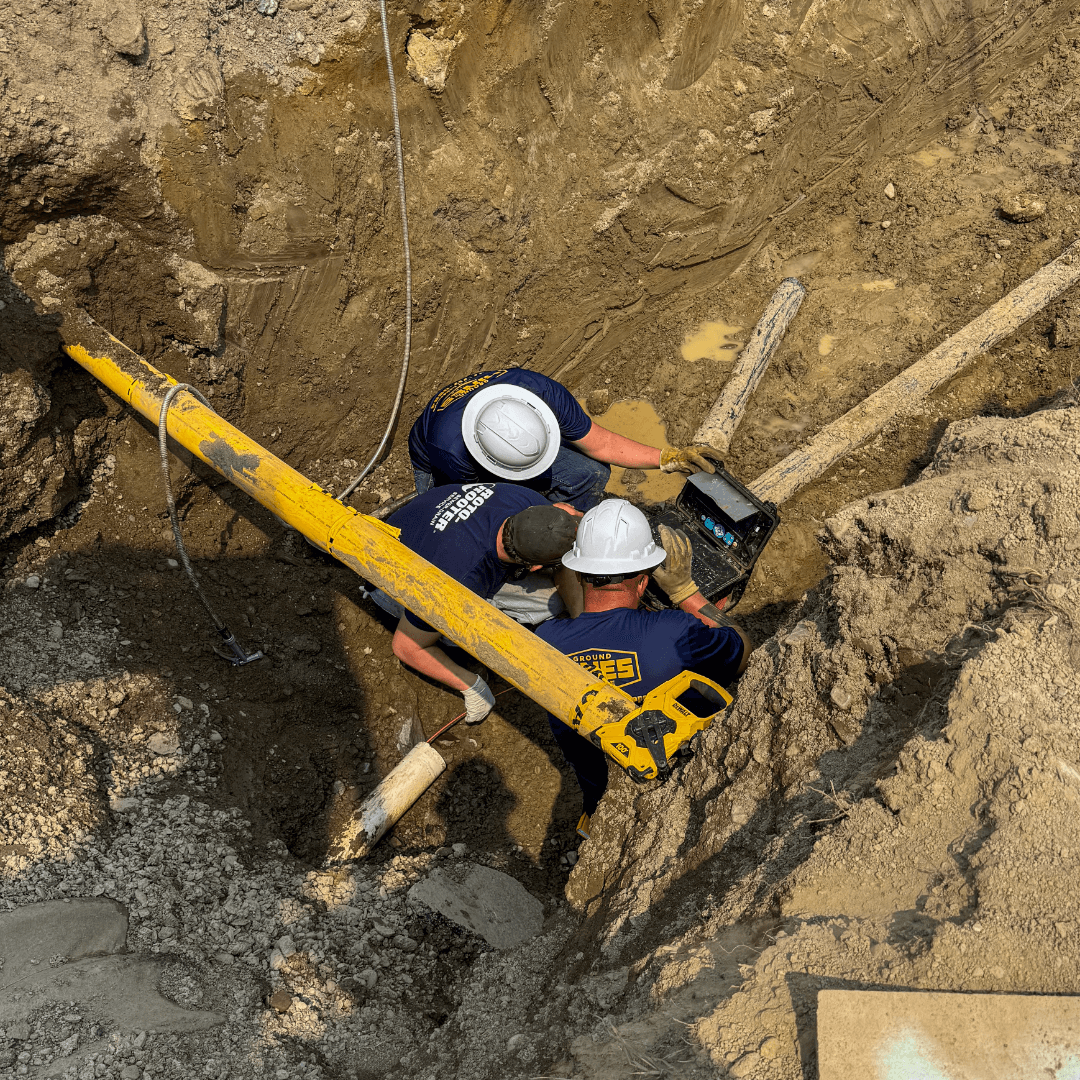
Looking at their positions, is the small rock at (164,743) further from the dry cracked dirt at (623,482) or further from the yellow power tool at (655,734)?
the yellow power tool at (655,734)

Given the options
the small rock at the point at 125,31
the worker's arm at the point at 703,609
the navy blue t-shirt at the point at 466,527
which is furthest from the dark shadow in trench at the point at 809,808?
the small rock at the point at 125,31

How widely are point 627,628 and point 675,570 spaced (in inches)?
25.4

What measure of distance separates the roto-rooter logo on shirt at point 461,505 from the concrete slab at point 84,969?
6.85 ft

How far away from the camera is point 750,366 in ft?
18.3

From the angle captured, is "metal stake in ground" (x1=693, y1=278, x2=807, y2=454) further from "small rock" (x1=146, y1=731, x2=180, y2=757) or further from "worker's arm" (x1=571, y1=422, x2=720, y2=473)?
Result: "small rock" (x1=146, y1=731, x2=180, y2=757)

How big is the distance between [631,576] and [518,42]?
3.77 metres

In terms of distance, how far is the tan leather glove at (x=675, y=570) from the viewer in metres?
3.82

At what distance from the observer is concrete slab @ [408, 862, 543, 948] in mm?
3486

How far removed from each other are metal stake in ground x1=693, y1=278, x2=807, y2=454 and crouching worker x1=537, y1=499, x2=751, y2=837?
1.71 m

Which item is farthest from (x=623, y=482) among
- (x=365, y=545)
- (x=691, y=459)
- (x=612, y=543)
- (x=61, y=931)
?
(x=61, y=931)

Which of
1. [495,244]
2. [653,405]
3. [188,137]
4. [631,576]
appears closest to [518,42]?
[495,244]

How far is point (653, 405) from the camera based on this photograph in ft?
19.5

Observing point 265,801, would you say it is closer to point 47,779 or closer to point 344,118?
point 47,779

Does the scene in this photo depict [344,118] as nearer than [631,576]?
No
